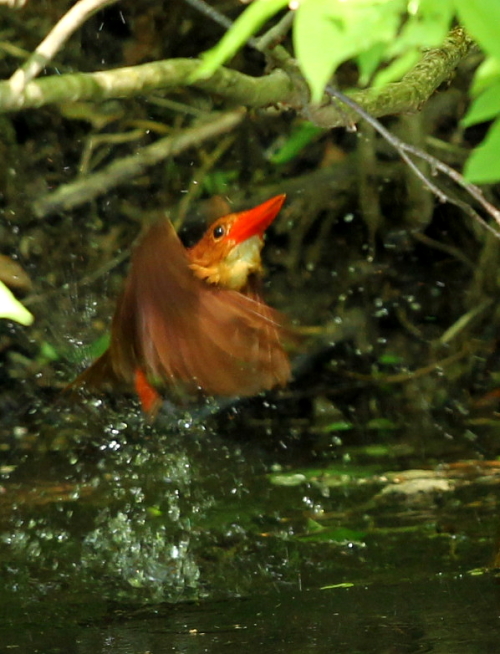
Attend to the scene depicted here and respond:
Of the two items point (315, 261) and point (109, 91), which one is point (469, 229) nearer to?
point (315, 261)

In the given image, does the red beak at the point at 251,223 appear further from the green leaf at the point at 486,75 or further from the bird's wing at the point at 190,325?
the green leaf at the point at 486,75

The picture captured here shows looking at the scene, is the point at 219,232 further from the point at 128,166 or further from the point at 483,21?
the point at 483,21

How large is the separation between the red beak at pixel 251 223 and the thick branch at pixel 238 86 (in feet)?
1.36

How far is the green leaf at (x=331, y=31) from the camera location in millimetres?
648

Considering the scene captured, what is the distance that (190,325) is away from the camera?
Answer: 1.94 m

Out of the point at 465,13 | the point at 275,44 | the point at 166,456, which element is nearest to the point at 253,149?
the point at 166,456

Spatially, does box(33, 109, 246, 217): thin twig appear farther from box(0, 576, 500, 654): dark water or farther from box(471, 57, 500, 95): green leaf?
box(471, 57, 500, 95): green leaf

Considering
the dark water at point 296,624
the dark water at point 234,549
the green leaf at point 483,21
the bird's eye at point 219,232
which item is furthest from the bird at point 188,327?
the green leaf at point 483,21

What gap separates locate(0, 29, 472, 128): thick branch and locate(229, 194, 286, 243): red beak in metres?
0.41

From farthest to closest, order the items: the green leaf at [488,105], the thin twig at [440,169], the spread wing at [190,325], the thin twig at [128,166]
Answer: the thin twig at [128,166] < the spread wing at [190,325] < the thin twig at [440,169] < the green leaf at [488,105]

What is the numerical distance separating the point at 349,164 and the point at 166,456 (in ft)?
3.79

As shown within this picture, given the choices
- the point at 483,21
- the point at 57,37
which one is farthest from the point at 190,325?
the point at 483,21

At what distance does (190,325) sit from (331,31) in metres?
1.30

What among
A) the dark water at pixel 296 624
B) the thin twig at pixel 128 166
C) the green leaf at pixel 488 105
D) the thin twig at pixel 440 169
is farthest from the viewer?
the thin twig at pixel 128 166
